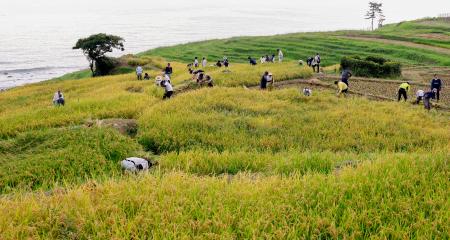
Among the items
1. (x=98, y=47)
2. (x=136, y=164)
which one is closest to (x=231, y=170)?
(x=136, y=164)

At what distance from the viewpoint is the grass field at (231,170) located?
18.9ft

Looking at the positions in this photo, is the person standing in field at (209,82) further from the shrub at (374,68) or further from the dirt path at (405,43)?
the dirt path at (405,43)

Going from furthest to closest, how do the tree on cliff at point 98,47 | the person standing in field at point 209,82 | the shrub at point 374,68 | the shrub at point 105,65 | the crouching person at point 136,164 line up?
1. the shrub at point 105,65
2. the tree on cliff at point 98,47
3. the shrub at point 374,68
4. the person standing in field at point 209,82
5. the crouching person at point 136,164

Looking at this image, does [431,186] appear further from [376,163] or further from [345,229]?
[345,229]

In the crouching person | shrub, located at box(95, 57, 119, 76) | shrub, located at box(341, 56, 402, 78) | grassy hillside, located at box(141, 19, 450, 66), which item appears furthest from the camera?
shrub, located at box(95, 57, 119, 76)

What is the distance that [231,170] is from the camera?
33.3 feet

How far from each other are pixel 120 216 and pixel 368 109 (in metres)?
15.4

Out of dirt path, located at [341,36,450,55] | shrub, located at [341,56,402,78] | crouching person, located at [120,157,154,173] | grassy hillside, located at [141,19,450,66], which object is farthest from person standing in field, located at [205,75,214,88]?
dirt path, located at [341,36,450,55]

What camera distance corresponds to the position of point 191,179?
24.3 feet

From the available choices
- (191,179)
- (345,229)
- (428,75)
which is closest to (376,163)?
(345,229)

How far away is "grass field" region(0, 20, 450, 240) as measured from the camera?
5.76 m

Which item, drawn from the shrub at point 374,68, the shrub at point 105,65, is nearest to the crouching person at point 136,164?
the shrub at point 374,68

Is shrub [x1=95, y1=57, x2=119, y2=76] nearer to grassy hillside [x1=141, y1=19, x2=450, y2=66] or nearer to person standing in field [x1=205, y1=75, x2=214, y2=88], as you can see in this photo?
grassy hillside [x1=141, y1=19, x2=450, y2=66]

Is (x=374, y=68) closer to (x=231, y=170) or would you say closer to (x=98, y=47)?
(x=231, y=170)
